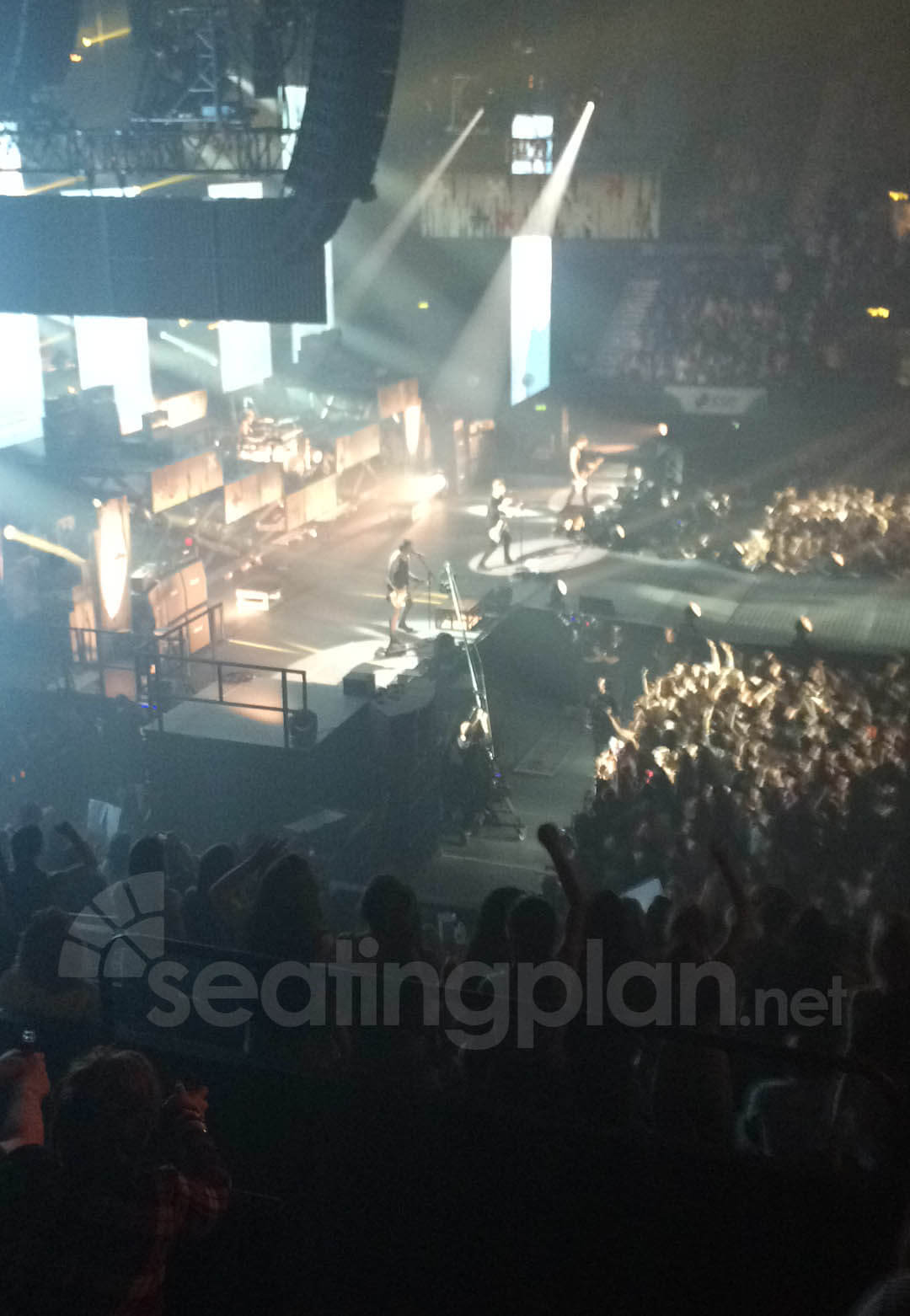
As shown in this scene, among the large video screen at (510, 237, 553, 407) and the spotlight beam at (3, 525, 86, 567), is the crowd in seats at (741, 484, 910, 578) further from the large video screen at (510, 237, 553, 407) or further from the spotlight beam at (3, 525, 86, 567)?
the large video screen at (510, 237, 553, 407)

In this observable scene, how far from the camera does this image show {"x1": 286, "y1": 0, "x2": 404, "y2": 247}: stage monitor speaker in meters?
→ 6.61

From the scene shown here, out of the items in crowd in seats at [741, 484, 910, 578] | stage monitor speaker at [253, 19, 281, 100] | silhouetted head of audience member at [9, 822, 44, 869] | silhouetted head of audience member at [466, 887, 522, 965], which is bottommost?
crowd in seats at [741, 484, 910, 578]

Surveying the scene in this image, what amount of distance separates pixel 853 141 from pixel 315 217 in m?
9.41

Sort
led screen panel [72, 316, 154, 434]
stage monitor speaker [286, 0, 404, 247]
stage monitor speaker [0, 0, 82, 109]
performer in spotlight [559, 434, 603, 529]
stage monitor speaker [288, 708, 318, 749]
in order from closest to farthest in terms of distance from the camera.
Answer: stage monitor speaker [286, 0, 404, 247] → stage monitor speaker [0, 0, 82, 109] → stage monitor speaker [288, 708, 318, 749] → performer in spotlight [559, 434, 603, 529] → led screen panel [72, 316, 154, 434]

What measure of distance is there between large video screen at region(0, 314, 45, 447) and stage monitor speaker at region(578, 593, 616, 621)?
7348 millimetres

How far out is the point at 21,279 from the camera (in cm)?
867

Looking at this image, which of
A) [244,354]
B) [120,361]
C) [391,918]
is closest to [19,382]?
[120,361]

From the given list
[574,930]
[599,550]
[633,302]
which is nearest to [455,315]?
[633,302]

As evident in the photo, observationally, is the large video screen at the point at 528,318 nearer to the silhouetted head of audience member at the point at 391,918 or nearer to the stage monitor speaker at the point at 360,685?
the stage monitor speaker at the point at 360,685

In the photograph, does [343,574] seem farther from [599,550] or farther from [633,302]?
[633,302]

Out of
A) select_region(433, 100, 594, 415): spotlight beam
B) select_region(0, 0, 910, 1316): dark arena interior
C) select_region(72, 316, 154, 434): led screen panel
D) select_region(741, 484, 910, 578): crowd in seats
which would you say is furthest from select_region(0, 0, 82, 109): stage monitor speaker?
select_region(433, 100, 594, 415): spotlight beam

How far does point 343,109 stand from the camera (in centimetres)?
694

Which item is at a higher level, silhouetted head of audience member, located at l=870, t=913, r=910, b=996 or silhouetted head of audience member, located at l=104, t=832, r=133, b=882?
silhouetted head of audience member, located at l=870, t=913, r=910, b=996

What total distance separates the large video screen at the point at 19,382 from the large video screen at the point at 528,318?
33.2 ft
